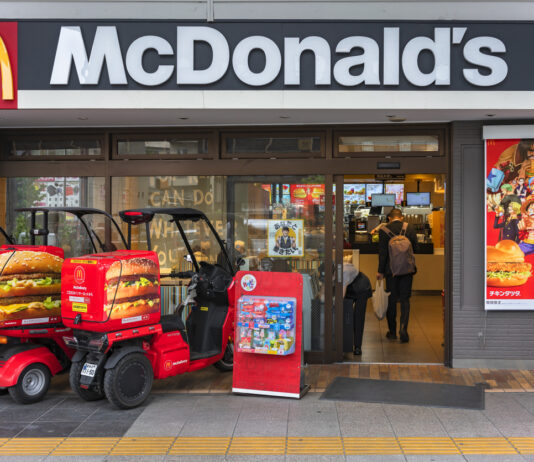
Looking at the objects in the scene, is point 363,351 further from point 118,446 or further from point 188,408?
point 118,446

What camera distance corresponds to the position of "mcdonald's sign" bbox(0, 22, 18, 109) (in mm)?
6871

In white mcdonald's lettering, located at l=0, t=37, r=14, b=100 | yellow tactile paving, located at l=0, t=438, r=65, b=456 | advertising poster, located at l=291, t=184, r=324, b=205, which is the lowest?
yellow tactile paving, located at l=0, t=438, r=65, b=456

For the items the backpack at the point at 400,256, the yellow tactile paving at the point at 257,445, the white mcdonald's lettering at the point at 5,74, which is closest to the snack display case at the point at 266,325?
the yellow tactile paving at the point at 257,445

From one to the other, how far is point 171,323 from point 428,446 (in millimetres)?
2798

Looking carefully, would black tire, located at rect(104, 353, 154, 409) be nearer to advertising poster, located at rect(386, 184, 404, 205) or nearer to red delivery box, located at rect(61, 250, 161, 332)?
red delivery box, located at rect(61, 250, 161, 332)

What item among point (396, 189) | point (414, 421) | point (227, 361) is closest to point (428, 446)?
point (414, 421)

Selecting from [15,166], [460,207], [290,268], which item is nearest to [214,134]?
[290,268]

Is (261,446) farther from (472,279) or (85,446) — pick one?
(472,279)

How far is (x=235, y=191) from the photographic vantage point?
7.91 metres

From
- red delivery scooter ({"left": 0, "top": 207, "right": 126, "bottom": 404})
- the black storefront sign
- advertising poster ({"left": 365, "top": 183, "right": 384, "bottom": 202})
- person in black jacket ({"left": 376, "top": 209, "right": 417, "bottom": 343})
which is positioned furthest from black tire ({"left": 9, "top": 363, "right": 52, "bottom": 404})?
advertising poster ({"left": 365, "top": 183, "right": 384, "bottom": 202})

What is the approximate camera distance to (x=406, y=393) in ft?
21.3

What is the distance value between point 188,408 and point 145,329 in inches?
33.9

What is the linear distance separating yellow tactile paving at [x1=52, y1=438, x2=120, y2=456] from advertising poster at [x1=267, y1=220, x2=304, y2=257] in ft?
10.9

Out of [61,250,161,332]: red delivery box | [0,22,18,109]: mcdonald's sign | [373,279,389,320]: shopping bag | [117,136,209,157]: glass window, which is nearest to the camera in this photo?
[61,250,161,332]: red delivery box
